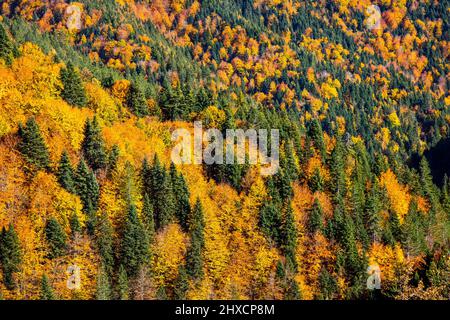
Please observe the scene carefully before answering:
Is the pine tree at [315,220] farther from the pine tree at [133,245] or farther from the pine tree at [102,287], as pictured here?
the pine tree at [102,287]

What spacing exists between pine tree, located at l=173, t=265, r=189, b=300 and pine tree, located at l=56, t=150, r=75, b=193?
22.1 m

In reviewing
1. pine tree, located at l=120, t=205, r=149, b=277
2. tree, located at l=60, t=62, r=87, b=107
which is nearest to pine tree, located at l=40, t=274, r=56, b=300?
pine tree, located at l=120, t=205, r=149, b=277

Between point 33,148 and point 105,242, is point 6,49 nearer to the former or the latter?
point 33,148

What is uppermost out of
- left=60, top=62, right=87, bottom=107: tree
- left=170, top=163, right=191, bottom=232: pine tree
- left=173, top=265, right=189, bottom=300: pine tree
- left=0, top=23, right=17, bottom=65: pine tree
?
left=0, top=23, right=17, bottom=65: pine tree

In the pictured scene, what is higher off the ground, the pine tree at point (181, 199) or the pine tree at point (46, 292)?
the pine tree at point (181, 199)

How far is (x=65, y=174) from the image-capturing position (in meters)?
98.6

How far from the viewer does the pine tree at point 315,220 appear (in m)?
109

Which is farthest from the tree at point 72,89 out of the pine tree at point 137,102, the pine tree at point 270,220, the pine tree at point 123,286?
the pine tree at point 270,220

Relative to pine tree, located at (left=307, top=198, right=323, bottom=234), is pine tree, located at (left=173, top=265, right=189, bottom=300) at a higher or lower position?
lower

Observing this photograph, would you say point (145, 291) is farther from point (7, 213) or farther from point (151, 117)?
point (151, 117)

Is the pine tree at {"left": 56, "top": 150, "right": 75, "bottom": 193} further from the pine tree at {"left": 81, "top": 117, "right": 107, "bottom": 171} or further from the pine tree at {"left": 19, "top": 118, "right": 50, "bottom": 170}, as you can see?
the pine tree at {"left": 81, "top": 117, "right": 107, "bottom": 171}

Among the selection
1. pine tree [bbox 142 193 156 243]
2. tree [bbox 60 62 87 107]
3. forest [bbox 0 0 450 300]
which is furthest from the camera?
tree [bbox 60 62 87 107]

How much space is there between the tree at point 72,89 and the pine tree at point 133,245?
28.4 metres

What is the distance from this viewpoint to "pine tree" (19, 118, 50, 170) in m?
98.6
